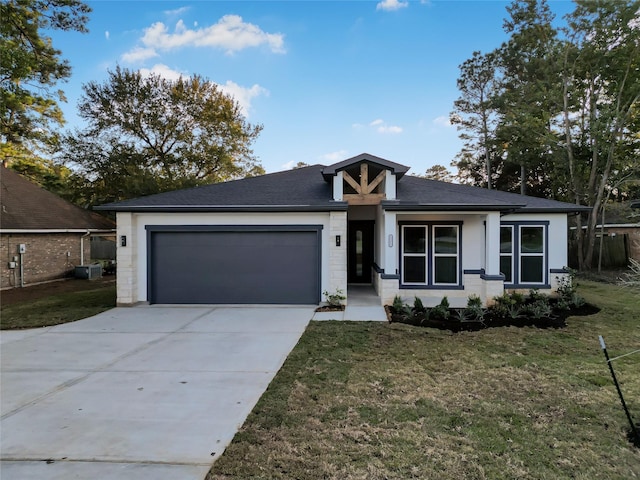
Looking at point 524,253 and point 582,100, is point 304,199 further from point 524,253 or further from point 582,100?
point 582,100

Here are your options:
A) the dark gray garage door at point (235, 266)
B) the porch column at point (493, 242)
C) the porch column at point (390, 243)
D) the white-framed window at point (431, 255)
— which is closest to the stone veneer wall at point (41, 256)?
the dark gray garage door at point (235, 266)

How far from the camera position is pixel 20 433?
3.39m

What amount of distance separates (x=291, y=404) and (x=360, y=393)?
84 cm

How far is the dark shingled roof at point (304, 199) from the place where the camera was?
947 centimetres


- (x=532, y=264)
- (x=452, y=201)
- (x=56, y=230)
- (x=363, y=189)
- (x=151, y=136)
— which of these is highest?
(x=151, y=136)

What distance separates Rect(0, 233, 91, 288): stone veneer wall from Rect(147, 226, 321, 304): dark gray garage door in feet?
23.8

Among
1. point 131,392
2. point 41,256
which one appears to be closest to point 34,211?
point 41,256

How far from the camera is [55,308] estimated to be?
31.4 feet

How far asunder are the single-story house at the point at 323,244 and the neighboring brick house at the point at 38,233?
264 inches

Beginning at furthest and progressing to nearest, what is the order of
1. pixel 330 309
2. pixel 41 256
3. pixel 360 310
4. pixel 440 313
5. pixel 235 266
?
pixel 41 256 → pixel 235 266 → pixel 330 309 → pixel 360 310 → pixel 440 313

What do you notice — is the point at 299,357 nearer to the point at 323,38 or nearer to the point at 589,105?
the point at 323,38

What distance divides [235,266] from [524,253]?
8.34 metres

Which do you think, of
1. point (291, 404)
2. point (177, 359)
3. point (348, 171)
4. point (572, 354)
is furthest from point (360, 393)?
point (348, 171)

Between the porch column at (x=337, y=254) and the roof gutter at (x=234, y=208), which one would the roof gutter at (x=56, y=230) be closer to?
the roof gutter at (x=234, y=208)
